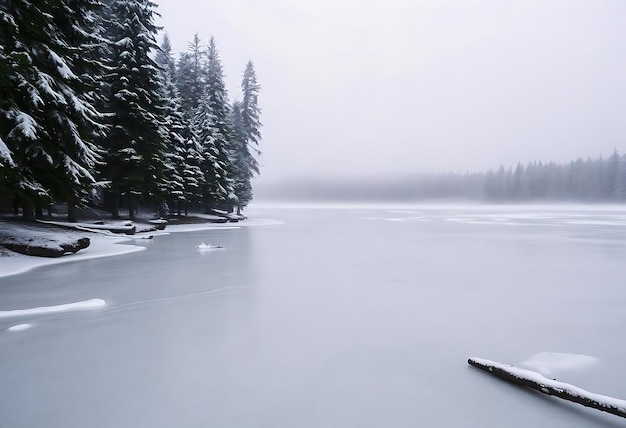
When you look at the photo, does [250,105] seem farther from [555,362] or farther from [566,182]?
[566,182]

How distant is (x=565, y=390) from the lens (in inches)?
135

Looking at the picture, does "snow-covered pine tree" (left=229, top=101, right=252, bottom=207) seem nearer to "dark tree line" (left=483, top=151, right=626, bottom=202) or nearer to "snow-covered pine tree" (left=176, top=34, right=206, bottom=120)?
"snow-covered pine tree" (left=176, top=34, right=206, bottom=120)

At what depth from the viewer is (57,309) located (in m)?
6.53

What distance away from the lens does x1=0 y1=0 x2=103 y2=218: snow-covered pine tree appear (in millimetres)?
10453

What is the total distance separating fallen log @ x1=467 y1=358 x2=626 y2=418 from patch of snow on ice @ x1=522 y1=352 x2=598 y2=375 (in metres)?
0.62

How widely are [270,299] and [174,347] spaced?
280 centimetres

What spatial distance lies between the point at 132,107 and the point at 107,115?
2.00m

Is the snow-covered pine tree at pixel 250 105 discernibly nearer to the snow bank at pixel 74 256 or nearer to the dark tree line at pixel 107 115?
the dark tree line at pixel 107 115

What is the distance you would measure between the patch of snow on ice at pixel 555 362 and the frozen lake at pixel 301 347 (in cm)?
3

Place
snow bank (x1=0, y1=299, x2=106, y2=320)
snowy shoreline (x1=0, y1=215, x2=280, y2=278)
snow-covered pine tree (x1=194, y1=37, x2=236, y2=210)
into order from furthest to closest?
snow-covered pine tree (x1=194, y1=37, x2=236, y2=210) < snowy shoreline (x1=0, y1=215, x2=280, y2=278) < snow bank (x1=0, y1=299, x2=106, y2=320)

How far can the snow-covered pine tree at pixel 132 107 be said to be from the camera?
70.7 ft

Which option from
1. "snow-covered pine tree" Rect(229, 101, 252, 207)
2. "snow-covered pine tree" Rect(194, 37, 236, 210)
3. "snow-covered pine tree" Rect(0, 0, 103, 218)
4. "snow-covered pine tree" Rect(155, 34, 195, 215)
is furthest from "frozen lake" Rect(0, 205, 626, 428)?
"snow-covered pine tree" Rect(229, 101, 252, 207)

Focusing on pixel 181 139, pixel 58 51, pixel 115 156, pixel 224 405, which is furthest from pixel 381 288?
pixel 181 139

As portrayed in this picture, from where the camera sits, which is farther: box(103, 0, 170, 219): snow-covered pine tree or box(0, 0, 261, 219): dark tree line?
box(103, 0, 170, 219): snow-covered pine tree
